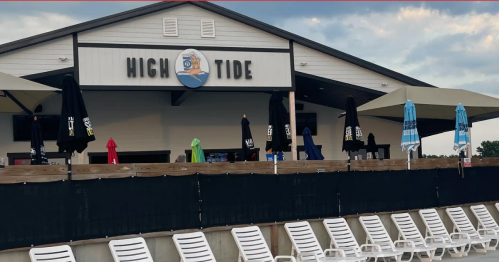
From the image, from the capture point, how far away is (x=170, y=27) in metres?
14.6

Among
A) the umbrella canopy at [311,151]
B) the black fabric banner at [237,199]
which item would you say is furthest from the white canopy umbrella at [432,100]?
the black fabric banner at [237,199]

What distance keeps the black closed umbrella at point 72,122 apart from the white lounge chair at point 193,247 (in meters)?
1.86

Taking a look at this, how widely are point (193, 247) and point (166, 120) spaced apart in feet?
32.6

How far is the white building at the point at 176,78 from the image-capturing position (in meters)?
13.7

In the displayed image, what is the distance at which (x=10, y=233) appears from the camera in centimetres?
691

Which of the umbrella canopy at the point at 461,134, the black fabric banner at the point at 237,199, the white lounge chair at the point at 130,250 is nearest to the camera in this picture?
the white lounge chair at the point at 130,250

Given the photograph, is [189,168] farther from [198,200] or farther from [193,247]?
[193,247]

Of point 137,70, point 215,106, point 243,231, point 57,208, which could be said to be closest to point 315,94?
point 215,106

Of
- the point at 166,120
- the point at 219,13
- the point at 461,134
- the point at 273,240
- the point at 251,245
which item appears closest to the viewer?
the point at 251,245

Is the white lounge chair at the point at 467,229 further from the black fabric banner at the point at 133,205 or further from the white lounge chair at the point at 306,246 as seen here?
the black fabric banner at the point at 133,205

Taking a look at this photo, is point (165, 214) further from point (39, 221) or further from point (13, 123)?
point (13, 123)

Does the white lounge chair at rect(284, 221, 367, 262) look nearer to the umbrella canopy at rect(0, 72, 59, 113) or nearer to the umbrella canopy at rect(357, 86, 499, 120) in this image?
the umbrella canopy at rect(0, 72, 59, 113)

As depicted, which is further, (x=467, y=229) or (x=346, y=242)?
(x=467, y=229)

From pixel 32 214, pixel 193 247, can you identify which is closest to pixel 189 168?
pixel 193 247
